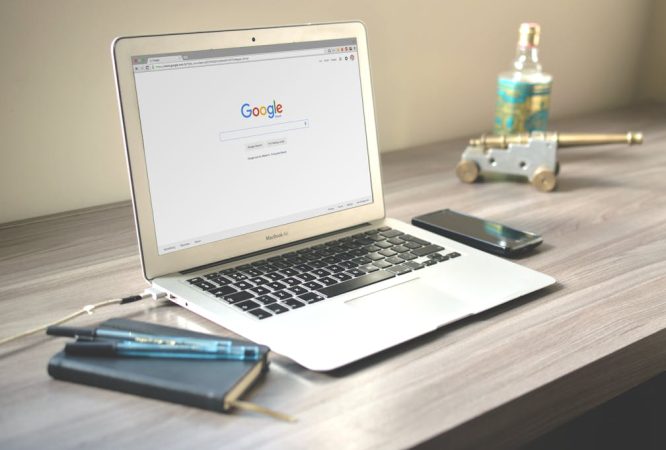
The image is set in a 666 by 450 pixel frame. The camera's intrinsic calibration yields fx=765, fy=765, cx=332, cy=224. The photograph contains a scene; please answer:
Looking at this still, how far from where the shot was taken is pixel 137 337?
69 cm

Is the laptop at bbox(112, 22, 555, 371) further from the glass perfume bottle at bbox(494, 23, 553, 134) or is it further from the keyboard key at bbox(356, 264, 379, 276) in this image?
the glass perfume bottle at bbox(494, 23, 553, 134)

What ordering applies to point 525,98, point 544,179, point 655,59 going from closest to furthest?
point 544,179 < point 525,98 < point 655,59

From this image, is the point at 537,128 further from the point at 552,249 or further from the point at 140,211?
the point at 140,211

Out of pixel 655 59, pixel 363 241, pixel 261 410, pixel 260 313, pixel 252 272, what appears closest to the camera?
pixel 261 410

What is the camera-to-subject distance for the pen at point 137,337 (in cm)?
67

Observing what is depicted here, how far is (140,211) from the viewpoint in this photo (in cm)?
83

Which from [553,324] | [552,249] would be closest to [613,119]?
[552,249]

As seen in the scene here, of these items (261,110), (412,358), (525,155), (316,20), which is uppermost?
(316,20)

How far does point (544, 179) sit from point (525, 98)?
0.18 meters

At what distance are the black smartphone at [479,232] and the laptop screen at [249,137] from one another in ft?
0.36

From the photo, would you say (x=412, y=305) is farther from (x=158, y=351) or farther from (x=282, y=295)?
(x=158, y=351)

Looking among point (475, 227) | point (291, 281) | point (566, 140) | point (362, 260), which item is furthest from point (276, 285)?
point (566, 140)

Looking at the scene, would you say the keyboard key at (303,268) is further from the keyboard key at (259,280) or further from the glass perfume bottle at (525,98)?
the glass perfume bottle at (525,98)

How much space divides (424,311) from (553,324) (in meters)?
0.13
